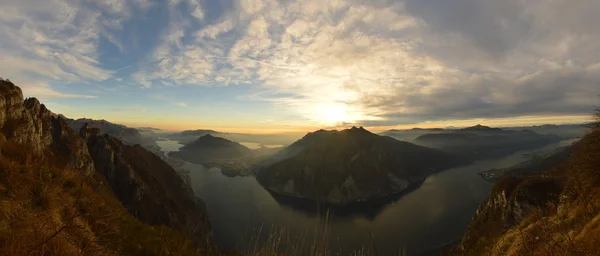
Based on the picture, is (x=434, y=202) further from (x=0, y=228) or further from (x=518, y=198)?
(x=0, y=228)

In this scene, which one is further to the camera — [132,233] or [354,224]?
[354,224]

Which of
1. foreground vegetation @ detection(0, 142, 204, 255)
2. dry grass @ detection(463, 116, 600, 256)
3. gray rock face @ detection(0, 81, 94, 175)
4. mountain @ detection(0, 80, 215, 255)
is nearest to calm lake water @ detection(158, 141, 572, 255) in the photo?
gray rock face @ detection(0, 81, 94, 175)

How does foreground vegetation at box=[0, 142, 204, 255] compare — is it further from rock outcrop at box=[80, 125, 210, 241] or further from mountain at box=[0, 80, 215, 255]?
rock outcrop at box=[80, 125, 210, 241]

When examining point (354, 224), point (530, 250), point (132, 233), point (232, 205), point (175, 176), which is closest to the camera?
point (530, 250)

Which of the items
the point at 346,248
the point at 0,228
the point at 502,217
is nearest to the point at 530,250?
the point at 0,228

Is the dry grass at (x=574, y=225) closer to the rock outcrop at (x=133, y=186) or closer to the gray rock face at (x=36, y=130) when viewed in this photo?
the gray rock face at (x=36, y=130)

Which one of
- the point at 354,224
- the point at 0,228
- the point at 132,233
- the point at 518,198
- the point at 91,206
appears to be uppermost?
the point at 0,228

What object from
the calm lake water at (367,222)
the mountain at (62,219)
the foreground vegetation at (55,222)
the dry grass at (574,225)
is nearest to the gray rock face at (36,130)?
the mountain at (62,219)

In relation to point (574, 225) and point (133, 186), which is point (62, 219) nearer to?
point (574, 225)
